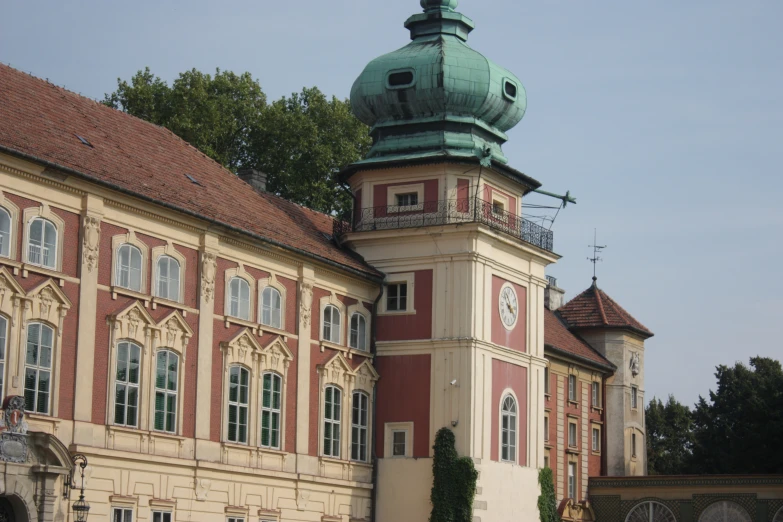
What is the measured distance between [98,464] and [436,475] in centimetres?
1155

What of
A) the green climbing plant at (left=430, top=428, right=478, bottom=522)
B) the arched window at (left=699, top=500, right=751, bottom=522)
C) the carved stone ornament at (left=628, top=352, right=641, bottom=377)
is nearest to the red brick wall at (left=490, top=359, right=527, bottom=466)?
the green climbing plant at (left=430, top=428, right=478, bottom=522)

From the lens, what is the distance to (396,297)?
44.7 m

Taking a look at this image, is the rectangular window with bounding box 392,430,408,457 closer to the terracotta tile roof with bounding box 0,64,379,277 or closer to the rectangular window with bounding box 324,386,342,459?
the rectangular window with bounding box 324,386,342,459

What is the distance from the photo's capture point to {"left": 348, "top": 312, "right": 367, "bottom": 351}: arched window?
4366 cm

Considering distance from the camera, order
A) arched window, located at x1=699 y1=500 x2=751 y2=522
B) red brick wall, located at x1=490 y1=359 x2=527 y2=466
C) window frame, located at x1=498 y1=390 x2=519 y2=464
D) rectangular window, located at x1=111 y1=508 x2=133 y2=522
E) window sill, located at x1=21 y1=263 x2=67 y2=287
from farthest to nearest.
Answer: arched window, located at x1=699 y1=500 x2=751 y2=522 < window frame, located at x1=498 y1=390 x2=519 y2=464 < red brick wall, located at x1=490 y1=359 x2=527 y2=466 < rectangular window, located at x1=111 y1=508 x2=133 y2=522 < window sill, located at x1=21 y1=263 x2=67 y2=287

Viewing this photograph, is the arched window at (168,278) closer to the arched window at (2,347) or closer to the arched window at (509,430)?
the arched window at (2,347)

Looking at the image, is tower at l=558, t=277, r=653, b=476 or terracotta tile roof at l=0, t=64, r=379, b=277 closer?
terracotta tile roof at l=0, t=64, r=379, b=277

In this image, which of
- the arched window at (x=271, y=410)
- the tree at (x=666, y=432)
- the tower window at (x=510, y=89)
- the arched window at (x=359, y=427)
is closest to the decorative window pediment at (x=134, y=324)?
the arched window at (x=271, y=410)

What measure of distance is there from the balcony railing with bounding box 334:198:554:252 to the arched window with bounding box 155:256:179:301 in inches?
367

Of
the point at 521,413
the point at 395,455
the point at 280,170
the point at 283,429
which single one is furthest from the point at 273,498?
the point at 280,170

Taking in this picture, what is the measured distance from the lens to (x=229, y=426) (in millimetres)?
38312

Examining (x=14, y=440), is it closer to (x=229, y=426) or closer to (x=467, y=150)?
(x=229, y=426)

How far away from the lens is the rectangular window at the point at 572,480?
57312 mm

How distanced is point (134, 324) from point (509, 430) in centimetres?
1360
